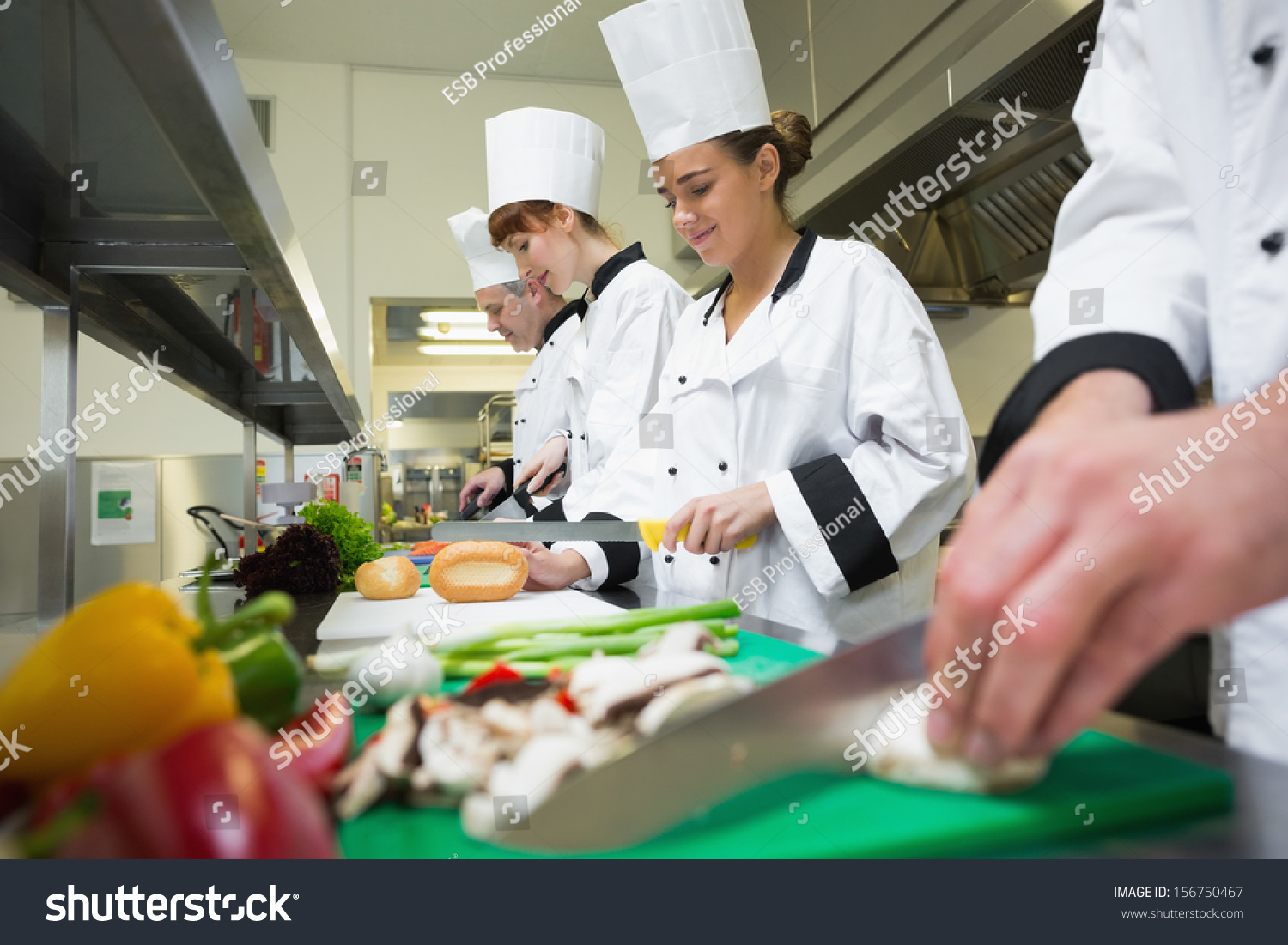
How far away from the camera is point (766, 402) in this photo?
3.52ft

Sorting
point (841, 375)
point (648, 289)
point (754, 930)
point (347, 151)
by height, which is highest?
point (347, 151)

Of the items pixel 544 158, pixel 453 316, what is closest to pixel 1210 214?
pixel 544 158

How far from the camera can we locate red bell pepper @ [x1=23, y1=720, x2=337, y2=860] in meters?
0.22

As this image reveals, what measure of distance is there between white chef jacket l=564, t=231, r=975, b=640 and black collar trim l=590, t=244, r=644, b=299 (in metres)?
0.55

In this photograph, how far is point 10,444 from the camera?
0.70 metres

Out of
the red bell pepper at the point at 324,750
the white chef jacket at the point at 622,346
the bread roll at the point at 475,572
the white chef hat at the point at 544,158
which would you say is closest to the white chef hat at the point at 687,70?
the white chef jacket at the point at 622,346

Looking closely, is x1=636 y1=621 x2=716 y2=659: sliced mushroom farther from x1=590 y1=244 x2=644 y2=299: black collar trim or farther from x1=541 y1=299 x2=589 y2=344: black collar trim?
x1=541 y1=299 x2=589 y2=344: black collar trim

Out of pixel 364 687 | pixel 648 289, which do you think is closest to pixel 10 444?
pixel 364 687

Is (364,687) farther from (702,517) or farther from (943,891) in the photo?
(702,517)

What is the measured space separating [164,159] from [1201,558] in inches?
26.3

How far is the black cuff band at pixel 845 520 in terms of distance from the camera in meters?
0.91

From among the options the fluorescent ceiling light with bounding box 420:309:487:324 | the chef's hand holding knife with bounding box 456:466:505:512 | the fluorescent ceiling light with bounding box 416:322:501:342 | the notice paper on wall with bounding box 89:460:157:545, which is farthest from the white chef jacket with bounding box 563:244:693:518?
the fluorescent ceiling light with bounding box 416:322:501:342

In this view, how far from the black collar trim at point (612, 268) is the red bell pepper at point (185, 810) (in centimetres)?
154

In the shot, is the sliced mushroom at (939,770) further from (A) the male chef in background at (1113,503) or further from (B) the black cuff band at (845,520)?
(B) the black cuff band at (845,520)
